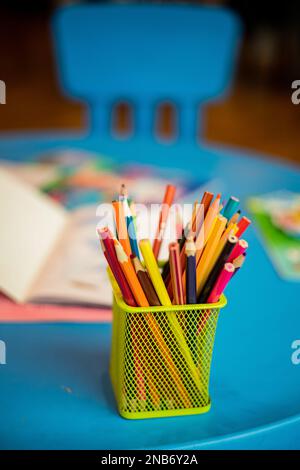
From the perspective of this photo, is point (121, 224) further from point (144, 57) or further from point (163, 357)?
point (144, 57)

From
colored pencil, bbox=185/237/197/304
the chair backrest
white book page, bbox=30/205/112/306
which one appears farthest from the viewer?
the chair backrest

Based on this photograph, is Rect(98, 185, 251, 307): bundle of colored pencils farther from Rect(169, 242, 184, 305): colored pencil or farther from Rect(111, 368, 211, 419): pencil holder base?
Rect(111, 368, 211, 419): pencil holder base

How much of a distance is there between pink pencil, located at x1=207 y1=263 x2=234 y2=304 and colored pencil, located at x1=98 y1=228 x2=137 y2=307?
0.22 ft

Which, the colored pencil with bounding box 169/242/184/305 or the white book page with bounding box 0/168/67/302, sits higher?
the colored pencil with bounding box 169/242/184/305

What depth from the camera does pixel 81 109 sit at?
165 inches

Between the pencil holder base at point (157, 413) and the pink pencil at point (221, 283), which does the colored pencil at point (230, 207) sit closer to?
the pink pencil at point (221, 283)

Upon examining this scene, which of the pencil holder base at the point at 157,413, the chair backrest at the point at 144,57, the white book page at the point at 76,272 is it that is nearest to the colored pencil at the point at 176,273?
the pencil holder base at the point at 157,413

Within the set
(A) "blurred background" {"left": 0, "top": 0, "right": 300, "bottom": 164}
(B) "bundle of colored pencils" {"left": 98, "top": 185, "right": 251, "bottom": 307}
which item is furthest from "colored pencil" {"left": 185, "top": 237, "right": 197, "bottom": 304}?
(A) "blurred background" {"left": 0, "top": 0, "right": 300, "bottom": 164}

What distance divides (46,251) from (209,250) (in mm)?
410

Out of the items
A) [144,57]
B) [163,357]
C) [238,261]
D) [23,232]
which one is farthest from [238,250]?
[144,57]

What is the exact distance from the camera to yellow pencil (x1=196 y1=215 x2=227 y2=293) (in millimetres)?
549

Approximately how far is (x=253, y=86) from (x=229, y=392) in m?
4.45

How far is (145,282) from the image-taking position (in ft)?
1.80

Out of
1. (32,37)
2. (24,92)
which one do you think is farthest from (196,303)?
(32,37)
